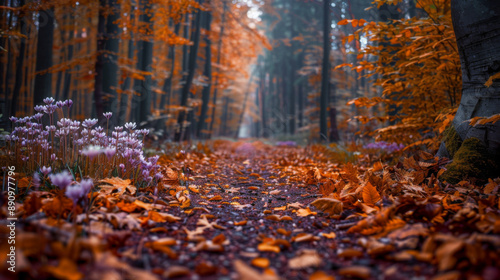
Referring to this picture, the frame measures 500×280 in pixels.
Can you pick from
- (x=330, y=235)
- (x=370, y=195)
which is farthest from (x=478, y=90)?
(x=330, y=235)

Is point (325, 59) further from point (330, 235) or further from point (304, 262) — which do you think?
point (304, 262)

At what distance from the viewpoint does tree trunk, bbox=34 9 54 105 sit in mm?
5734

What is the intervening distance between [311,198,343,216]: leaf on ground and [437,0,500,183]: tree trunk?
1.38 metres

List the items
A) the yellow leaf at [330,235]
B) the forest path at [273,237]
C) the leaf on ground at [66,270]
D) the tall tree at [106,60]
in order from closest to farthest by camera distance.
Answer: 1. the leaf on ground at [66,270]
2. the forest path at [273,237]
3. the yellow leaf at [330,235]
4. the tall tree at [106,60]

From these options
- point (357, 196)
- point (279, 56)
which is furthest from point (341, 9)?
point (279, 56)

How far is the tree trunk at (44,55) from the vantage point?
5734 mm

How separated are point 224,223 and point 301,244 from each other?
0.67 meters

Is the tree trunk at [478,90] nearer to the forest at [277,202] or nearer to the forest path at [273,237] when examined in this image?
the forest at [277,202]

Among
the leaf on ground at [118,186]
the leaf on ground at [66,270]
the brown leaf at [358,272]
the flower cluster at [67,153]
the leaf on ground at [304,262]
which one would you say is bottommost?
the leaf on ground at [304,262]

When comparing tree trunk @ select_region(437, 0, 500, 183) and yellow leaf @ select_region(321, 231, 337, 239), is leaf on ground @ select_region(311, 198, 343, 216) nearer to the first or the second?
yellow leaf @ select_region(321, 231, 337, 239)

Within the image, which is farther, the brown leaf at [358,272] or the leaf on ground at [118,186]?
the leaf on ground at [118,186]

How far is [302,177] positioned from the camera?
3.91 meters

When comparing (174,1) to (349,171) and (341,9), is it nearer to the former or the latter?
(341,9)

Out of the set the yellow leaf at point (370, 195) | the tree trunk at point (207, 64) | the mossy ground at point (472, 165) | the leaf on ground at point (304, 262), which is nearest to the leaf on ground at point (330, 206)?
the yellow leaf at point (370, 195)
